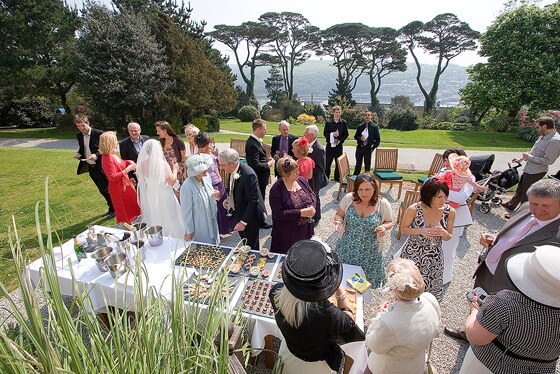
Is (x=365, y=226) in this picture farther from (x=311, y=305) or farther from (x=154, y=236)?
(x=154, y=236)

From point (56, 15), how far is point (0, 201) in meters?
19.5

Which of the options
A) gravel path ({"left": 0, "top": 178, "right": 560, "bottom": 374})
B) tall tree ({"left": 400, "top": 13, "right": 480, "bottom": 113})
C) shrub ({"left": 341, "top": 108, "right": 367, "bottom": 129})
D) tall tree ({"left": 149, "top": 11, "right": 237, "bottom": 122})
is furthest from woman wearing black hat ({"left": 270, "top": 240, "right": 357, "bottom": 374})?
tall tree ({"left": 400, "top": 13, "right": 480, "bottom": 113})

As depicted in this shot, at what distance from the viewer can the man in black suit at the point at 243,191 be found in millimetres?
3969

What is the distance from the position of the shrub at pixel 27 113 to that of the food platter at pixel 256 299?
27.8 m

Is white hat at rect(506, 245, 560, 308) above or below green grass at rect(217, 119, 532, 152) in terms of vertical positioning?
above

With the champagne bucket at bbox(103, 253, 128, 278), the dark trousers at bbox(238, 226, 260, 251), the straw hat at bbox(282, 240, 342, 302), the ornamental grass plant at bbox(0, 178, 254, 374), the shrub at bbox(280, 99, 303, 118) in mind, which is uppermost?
the shrub at bbox(280, 99, 303, 118)

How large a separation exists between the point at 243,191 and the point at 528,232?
3182mm

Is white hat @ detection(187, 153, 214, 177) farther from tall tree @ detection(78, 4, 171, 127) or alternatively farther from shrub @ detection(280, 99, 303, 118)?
shrub @ detection(280, 99, 303, 118)

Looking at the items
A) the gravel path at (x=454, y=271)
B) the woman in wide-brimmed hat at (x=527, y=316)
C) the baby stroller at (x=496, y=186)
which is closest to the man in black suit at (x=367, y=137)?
the gravel path at (x=454, y=271)

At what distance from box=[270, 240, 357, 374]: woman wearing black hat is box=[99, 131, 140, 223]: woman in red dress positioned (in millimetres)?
3942

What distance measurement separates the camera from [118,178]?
494 cm

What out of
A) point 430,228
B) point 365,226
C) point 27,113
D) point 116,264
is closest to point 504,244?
point 430,228

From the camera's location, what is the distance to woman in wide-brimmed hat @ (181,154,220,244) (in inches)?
158

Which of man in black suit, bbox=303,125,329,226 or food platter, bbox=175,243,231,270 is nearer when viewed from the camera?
food platter, bbox=175,243,231,270
